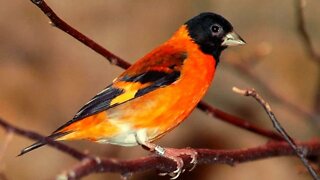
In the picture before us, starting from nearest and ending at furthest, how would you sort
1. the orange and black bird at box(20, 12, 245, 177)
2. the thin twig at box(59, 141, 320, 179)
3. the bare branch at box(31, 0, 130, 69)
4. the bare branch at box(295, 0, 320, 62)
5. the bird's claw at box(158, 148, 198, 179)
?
the thin twig at box(59, 141, 320, 179) < the bare branch at box(31, 0, 130, 69) < the bird's claw at box(158, 148, 198, 179) < the orange and black bird at box(20, 12, 245, 177) < the bare branch at box(295, 0, 320, 62)

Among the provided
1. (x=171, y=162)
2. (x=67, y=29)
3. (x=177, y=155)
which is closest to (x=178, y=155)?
(x=177, y=155)

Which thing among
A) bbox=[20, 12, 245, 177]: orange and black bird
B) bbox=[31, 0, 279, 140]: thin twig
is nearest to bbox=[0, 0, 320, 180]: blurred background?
bbox=[31, 0, 279, 140]: thin twig

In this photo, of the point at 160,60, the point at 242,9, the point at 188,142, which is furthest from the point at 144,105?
the point at 242,9

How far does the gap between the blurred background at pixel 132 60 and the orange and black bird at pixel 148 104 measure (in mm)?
1477

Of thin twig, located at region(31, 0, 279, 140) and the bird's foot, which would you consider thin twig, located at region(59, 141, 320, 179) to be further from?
thin twig, located at region(31, 0, 279, 140)

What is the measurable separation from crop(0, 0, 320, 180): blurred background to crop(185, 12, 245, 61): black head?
1238mm

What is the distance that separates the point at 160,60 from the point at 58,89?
64.4 inches

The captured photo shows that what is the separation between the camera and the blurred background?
149 inches

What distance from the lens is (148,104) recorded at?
221 centimetres

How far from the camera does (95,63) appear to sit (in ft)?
12.8

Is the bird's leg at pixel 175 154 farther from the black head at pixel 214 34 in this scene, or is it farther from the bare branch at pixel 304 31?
the bare branch at pixel 304 31

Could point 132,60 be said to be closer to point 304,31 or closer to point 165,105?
point 304,31

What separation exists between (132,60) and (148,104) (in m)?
1.79

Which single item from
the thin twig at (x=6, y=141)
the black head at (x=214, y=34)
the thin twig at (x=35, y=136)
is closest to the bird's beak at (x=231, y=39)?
the black head at (x=214, y=34)
